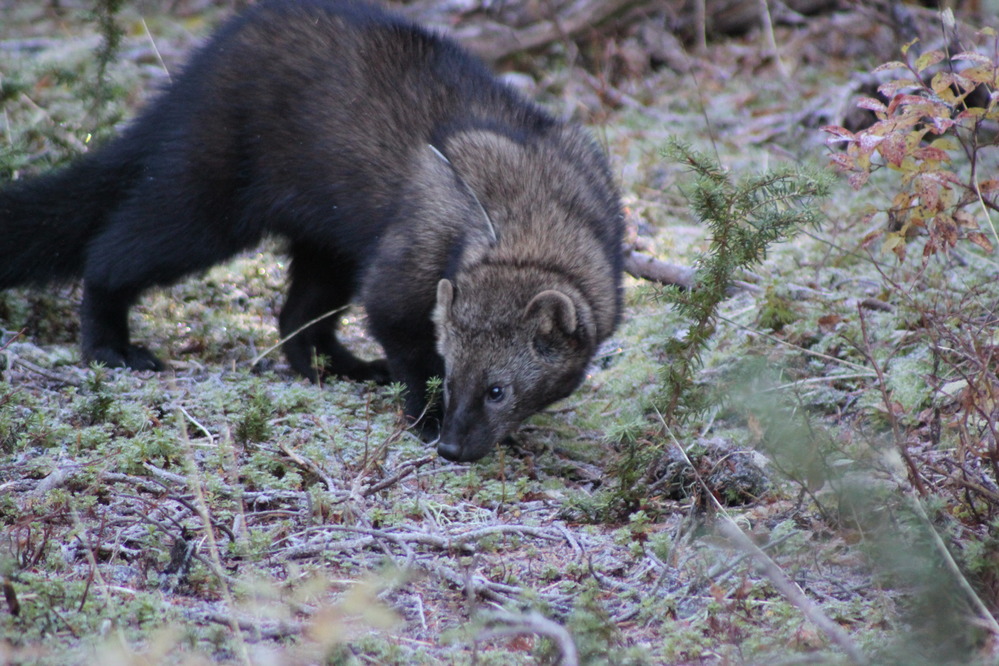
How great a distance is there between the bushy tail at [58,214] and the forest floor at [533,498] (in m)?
0.35

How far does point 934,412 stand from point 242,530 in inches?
104

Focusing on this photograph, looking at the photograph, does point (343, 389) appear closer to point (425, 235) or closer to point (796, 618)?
point (425, 235)

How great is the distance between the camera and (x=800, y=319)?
554 cm

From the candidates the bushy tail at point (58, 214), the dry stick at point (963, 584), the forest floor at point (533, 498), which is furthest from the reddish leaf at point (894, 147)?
the bushy tail at point (58, 214)

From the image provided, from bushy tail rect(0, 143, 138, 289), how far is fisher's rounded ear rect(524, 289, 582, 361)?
2632mm

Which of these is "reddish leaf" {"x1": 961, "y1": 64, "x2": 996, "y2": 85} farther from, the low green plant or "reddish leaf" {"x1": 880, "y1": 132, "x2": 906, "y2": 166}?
the low green plant

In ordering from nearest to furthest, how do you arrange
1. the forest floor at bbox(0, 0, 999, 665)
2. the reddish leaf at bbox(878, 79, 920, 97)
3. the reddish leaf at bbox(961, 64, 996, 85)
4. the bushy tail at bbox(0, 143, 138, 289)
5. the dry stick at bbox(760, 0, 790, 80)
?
the forest floor at bbox(0, 0, 999, 665) < the reddish leaf at bbox(961, 64, 996, 85) < the reddish leaf at bbox(878, 79, 920, 97) < the bushy tail at bbox(0, 143, 138, 289) < the dry stick at bbox(760, 0, 790, 80)

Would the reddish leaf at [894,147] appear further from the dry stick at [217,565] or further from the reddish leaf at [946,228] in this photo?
the dry stick at [217,565]

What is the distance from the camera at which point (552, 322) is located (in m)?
4.67

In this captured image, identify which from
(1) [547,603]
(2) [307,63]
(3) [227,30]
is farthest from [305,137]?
(1) [547,603]

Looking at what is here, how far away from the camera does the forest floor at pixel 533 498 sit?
2648 millimetres

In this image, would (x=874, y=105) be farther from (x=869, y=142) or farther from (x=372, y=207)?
(x=372, y=207)

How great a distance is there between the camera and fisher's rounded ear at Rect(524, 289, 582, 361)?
15.0ft

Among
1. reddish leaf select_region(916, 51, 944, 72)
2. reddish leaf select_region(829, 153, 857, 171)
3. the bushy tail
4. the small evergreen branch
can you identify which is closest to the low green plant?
the small evergreen branch
